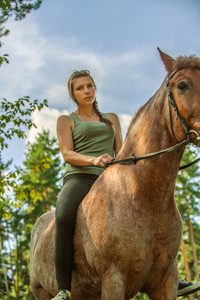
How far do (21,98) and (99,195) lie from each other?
4465 millimetres

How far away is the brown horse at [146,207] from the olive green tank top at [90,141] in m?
0.67

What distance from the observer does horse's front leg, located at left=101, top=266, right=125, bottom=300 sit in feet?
10.9

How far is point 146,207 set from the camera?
3395mm

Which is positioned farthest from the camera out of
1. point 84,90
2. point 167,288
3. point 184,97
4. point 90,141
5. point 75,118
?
point 84,90

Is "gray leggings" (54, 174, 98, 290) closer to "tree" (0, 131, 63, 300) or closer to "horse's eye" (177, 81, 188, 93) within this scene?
"horse's eye" (177, 81, 188, 93)

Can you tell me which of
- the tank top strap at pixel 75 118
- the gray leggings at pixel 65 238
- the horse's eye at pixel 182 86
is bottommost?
the gray leggings at pixel 65 238

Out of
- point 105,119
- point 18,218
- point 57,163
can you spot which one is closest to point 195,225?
point 57,163

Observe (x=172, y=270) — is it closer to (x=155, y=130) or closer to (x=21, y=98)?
(x=155, y=130)

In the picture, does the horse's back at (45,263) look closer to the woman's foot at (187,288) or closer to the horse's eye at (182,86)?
the woman's foot at (187,288)

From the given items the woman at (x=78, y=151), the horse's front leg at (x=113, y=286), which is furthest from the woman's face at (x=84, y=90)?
the horse's front leg at (x=113, y=286)

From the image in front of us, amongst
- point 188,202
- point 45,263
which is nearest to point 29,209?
point 188,202

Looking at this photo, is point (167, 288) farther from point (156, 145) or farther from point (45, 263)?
point (45, 263)

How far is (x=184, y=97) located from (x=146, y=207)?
1122mm

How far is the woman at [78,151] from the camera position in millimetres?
4051
